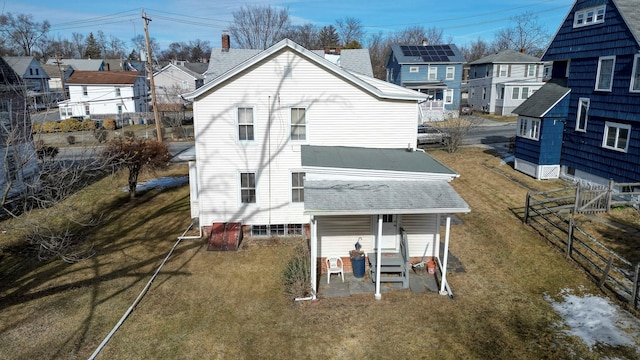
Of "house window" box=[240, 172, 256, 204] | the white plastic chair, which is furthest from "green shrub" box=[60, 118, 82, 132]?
the white plastic chair

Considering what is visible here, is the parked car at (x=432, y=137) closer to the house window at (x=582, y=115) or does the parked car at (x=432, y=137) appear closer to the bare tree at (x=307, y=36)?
the house window at (x=582, y=115)

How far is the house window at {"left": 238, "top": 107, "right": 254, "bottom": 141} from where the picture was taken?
51.9 feet

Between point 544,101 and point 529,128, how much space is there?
65.0 inches

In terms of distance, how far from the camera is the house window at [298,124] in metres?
15.9

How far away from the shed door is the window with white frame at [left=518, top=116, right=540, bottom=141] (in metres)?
13.3

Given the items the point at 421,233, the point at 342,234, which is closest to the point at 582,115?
the point at 421,233

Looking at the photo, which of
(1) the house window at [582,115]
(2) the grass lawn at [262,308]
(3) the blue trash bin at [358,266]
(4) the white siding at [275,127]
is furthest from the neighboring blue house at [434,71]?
(3) the blue trash bin at [358,266]

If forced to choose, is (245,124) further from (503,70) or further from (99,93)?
(99,93)

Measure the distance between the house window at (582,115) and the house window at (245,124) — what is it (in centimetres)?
1696

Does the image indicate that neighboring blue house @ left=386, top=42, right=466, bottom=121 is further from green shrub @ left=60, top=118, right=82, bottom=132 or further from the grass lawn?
green shrub @ left=60, top=118, right=82, bottom=132

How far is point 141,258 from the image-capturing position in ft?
49.6

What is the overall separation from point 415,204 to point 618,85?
13.9 m

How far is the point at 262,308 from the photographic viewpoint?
38.1ft

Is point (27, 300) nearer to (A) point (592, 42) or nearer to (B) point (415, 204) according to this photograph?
(B) point (415, 204)
